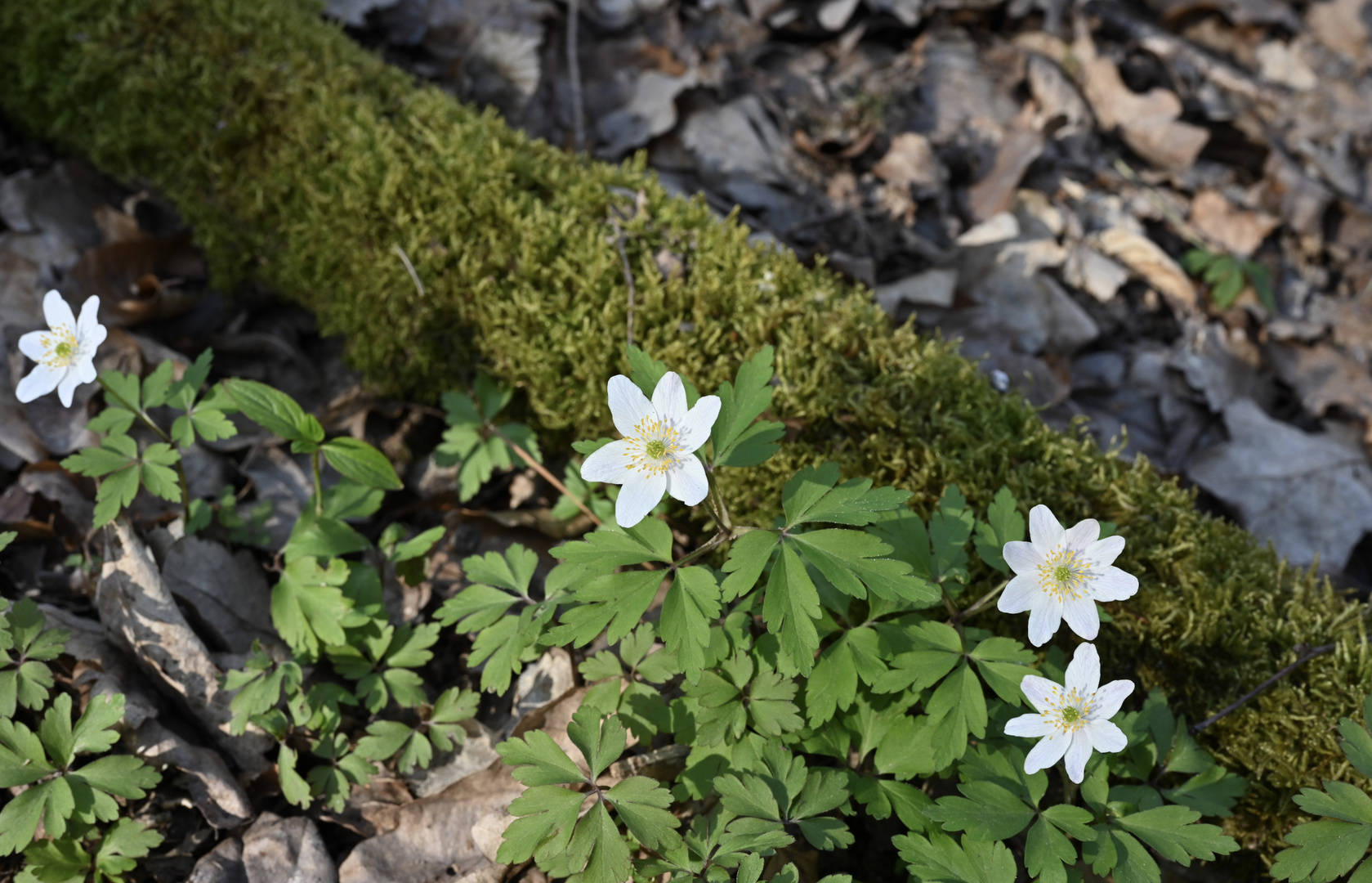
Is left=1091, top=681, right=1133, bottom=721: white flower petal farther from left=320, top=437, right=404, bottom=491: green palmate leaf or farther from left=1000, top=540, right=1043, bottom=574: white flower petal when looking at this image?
left=320, top=437, right=404, bottom=491: green palmate leaf

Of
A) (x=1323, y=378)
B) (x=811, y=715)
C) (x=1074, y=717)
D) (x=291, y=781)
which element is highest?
(x=1074, y=717)

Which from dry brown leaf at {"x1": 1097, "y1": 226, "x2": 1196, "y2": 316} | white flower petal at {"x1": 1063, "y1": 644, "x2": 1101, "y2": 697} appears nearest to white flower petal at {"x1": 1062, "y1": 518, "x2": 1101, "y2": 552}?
white flower petal at {"x1": 1063, "y1": 644, "x2": 1101, "y2": 697}

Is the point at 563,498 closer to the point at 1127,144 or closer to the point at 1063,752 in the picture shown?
the point at 1063,752

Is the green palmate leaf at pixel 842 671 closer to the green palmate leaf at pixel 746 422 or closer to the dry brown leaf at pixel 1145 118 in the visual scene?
the green palmate leaf at pixel 746 422

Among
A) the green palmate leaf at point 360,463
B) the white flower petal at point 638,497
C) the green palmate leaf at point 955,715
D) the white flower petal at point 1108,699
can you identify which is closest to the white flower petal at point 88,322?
the green palmate leaf at point 360,463

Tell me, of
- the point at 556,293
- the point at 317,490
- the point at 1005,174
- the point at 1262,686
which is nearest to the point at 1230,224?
the point at 1005,174

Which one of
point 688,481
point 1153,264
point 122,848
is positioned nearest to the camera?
point 688,481

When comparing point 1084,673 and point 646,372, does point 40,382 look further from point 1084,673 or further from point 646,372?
point 1084,673

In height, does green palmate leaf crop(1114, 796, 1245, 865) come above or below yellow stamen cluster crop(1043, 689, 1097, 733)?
below
